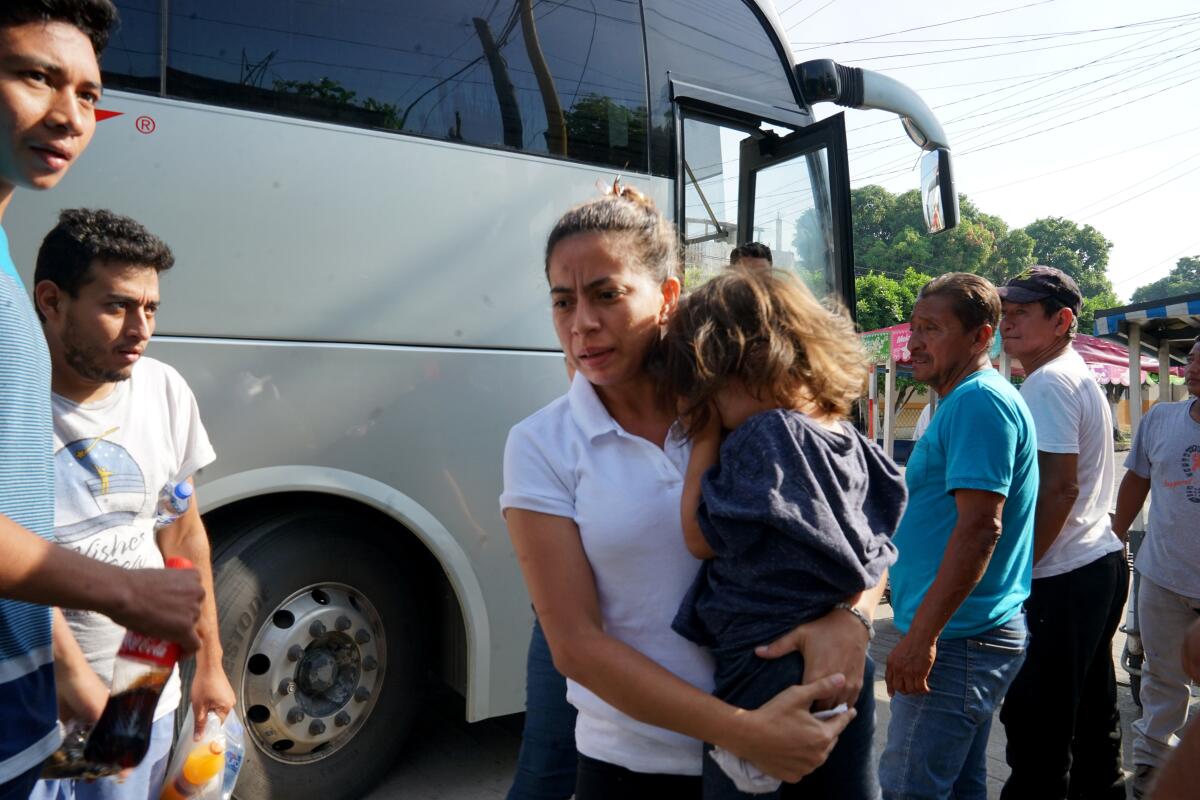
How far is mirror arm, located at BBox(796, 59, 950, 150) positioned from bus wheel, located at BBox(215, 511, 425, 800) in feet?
10.3

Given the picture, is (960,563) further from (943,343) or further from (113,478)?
(113,478)

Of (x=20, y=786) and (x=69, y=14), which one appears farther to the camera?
(x=69, y=14)

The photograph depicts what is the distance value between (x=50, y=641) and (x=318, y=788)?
7.00 ft

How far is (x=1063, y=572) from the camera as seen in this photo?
2.96m

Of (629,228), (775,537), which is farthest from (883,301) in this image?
(775,537)

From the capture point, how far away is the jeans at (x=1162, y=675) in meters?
3.61

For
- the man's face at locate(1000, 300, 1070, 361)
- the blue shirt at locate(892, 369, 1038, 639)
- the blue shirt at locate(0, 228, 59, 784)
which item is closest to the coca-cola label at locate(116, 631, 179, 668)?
the blue shirt at locate(0, 228, 59, 784)

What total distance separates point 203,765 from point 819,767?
1.40 m

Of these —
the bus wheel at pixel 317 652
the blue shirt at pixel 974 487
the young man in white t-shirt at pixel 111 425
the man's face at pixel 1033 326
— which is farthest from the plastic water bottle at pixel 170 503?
the man's face at pixel 1033 326

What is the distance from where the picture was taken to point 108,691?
1.69 m

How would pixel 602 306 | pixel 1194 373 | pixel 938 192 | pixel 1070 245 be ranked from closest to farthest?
1. pixel 602 306
2. pixel 1194 373
3. pixel 938 192
4. pixel 1070 245

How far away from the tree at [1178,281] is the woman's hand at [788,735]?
103 metres

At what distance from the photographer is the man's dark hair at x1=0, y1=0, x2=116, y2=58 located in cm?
133

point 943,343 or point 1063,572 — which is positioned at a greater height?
point 943,343
